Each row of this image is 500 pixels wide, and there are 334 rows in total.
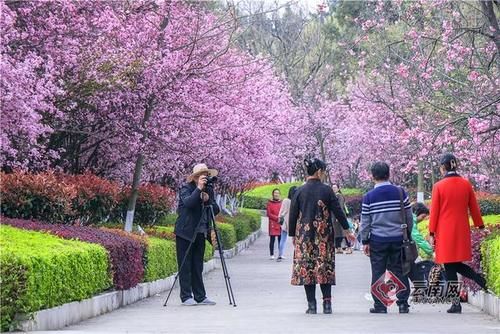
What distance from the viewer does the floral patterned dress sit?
13047mm

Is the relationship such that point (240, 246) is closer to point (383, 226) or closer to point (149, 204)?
point (149, 204)

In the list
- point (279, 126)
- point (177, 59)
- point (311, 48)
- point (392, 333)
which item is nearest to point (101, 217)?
point (177, 59)

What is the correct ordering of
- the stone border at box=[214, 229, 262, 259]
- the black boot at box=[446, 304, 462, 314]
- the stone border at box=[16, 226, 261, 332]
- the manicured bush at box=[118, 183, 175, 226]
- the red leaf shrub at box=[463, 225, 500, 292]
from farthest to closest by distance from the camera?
the stone border at box=[214, 229, 262, 259] → the manicured bush at box=[118, 183, 175, 226] → the red leaf shrub at box=[463, 225, 500, 292] → the black boot at box=[446, 304, 462, 314] → the stone border at box=[16, 226, 261, 332]

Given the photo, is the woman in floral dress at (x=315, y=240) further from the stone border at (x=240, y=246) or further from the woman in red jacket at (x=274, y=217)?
the woman in red jacket at (x=274, y=217)

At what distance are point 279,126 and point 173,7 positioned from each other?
14.8 metres

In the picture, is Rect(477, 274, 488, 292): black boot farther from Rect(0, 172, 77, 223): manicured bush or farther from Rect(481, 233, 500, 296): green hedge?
Rect(0, 172, 77, 223): manicured bush

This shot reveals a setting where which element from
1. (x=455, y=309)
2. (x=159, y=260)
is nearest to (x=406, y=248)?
(x=455, y=309)

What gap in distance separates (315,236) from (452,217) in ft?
5.21

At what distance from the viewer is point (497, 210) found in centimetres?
3600

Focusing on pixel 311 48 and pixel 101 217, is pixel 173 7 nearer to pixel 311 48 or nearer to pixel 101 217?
pixel 101 217

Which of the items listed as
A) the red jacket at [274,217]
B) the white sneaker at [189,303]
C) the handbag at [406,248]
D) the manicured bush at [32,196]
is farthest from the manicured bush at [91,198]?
the red jacket at [274,217]

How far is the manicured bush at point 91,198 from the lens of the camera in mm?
18166

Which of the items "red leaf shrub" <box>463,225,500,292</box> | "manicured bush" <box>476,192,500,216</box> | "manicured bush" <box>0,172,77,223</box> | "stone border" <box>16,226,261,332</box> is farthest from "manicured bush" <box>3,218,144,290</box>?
"manicured bush" <box>476,192,500,216</box>

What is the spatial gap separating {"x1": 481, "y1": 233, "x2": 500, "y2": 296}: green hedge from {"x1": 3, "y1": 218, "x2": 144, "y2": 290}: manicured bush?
459 cm
